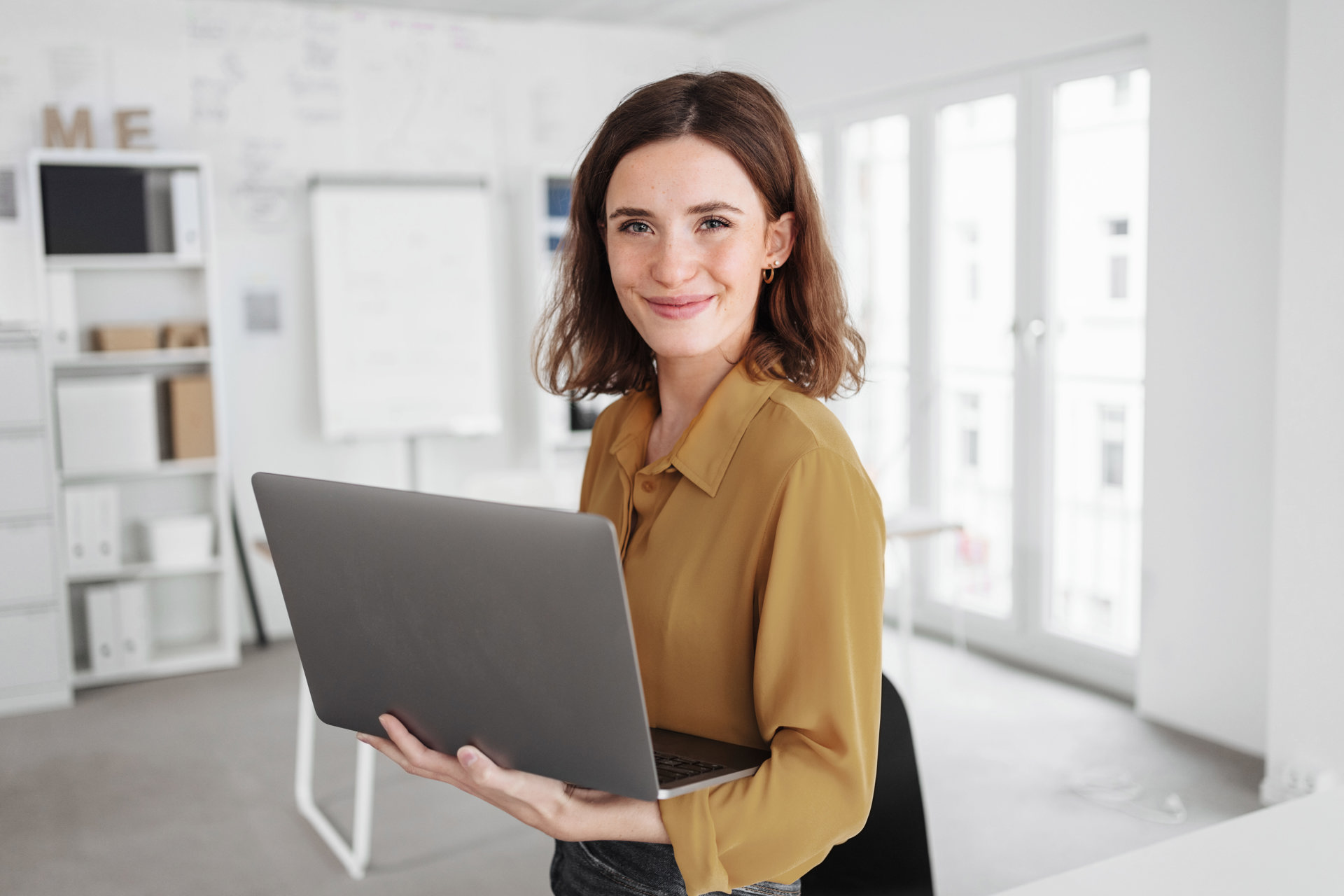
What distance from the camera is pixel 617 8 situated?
5.25 meters

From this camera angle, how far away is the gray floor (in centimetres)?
287

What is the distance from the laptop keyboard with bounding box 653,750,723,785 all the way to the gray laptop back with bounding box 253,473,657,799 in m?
0.07

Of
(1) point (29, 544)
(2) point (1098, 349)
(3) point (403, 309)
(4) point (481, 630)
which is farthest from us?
(3) point (403, 309)

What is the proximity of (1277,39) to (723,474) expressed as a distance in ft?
9.88

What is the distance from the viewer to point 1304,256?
288cm

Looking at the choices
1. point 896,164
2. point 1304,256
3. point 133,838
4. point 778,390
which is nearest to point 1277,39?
point 1304,256

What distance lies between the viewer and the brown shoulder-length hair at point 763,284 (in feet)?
3.53

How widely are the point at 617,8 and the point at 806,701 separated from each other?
16.0ft

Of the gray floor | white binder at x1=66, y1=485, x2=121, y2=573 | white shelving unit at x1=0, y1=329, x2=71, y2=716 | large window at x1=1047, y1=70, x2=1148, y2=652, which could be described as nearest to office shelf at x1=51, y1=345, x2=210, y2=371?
white shelving unit at x1=0, y1=329, x2=71, y2=716

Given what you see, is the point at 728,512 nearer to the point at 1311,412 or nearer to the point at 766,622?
the point at 766,622

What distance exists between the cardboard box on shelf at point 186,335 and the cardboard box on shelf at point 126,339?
61mm

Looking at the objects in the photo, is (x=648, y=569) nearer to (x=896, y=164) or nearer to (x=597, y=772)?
(x=597, y=772)

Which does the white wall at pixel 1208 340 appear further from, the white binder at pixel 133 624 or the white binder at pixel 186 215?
the white binder at pixel 133 624

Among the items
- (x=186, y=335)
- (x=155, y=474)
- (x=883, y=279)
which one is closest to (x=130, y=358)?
(x=186, y=335)
